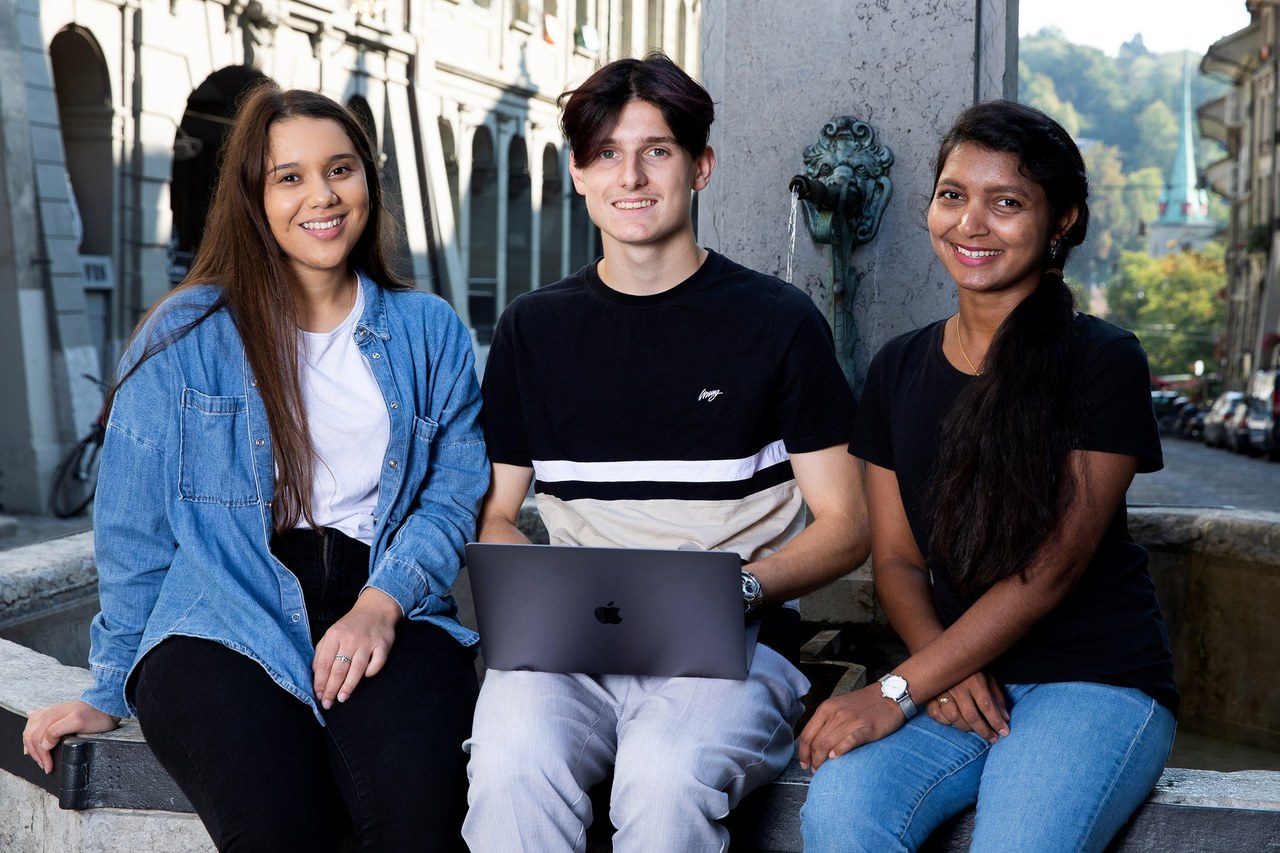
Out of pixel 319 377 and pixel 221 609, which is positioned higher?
pixel 319 377

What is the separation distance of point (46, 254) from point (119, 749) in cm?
1133

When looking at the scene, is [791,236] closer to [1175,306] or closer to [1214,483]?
[1214,483]

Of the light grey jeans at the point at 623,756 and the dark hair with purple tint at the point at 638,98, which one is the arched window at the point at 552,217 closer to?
the dark hair with purple tint at the point at 638,98

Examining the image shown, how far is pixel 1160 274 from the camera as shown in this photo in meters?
88.6

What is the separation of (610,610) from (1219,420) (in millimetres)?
31813

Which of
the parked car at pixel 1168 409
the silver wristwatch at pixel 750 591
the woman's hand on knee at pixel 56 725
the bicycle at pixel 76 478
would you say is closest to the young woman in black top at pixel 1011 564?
the silver wristwatch at pixel 750 591

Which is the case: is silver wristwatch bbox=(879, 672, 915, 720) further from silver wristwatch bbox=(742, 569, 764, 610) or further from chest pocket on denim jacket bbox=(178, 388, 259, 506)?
chest pocket on denim jacket bbox=(178, 388, 259, 506)

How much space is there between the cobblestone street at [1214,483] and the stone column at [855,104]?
951cm

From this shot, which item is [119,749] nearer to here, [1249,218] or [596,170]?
[596,170]

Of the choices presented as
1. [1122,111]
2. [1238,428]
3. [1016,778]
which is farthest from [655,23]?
[1122,111]

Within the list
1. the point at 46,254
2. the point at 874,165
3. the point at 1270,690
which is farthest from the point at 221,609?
the point at 46,254

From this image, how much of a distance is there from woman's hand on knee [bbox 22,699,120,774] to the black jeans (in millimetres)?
89

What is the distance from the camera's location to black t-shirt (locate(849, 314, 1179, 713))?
254 cm

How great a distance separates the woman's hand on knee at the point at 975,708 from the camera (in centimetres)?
251
